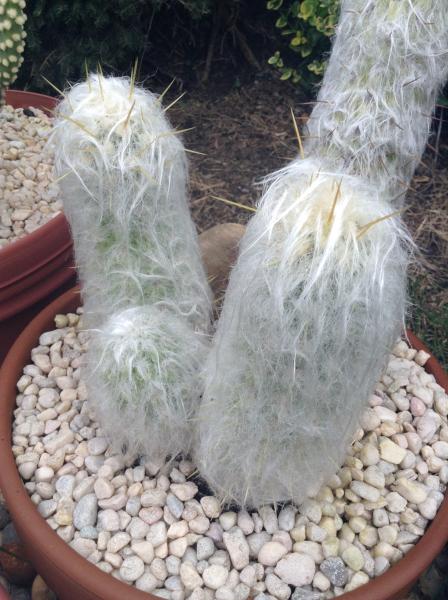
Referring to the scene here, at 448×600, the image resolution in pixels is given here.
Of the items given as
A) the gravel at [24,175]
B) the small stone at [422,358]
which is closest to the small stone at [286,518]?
the small stone at [422,358]

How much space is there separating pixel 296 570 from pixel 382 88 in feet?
2.52

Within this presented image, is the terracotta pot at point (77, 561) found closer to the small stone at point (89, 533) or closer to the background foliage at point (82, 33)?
the small stone at point (89, 533)

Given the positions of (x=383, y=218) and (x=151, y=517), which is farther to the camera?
(x=151, y=517)

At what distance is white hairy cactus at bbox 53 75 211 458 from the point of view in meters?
0.94

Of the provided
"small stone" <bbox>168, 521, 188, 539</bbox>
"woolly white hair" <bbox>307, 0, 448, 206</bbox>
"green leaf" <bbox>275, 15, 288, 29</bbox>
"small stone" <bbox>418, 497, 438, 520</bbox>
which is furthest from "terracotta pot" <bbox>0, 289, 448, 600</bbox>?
"green leaf" <bbox>275, 15, 288, 29</bbox>

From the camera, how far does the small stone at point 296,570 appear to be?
0.99 meters

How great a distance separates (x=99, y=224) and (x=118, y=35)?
1.57 m

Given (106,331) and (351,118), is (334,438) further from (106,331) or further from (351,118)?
(351,118)

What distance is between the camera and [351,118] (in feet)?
3.53

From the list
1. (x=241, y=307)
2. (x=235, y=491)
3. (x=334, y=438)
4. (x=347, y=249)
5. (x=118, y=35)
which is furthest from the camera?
(x=118, y=35)

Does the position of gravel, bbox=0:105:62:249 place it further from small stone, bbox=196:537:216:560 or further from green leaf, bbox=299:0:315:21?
green leaf, bbox=299:0:315:21

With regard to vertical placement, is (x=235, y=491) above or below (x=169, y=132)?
below

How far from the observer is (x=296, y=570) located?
1.00m

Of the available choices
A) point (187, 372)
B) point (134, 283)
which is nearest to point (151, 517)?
point (187, 372)
